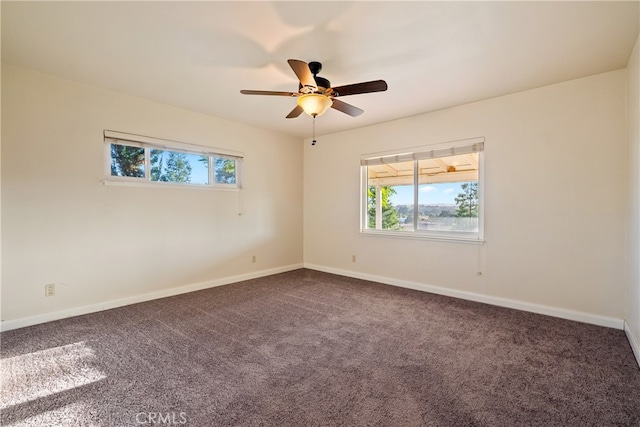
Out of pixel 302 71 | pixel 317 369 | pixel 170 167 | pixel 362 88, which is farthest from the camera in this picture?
pixel 170 167

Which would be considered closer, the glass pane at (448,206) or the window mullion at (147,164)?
the window mullion at (147,164)

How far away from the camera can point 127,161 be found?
3520mm

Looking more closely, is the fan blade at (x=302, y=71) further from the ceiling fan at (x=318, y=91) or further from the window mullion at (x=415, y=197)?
the window mullion at (x=415, y=197)

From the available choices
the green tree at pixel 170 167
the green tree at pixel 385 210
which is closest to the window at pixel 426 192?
the green tree at pixel 385 210

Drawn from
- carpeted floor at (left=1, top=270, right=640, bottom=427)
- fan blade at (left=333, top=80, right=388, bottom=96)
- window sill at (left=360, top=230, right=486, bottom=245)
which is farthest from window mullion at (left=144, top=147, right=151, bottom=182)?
window sill at (left=360, top=230, right=486, bottom=245)

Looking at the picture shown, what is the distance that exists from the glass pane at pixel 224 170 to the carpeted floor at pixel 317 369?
6.48ft

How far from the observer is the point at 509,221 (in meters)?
3.41

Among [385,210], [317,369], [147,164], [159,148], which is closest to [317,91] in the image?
[317,369]

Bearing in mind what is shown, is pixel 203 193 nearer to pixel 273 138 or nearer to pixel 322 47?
pixel 273 138

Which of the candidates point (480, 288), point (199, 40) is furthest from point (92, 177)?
point (480, 288)

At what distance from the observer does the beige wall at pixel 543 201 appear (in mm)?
2848

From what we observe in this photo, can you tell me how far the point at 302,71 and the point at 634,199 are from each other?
115 inches

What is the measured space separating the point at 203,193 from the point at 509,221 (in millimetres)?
3984

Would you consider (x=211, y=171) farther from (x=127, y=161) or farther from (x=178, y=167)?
(x=127, y=161)
